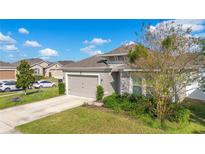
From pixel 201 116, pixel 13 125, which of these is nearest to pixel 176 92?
pixel 201 116

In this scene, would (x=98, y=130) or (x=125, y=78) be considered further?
(x=125, y=78)

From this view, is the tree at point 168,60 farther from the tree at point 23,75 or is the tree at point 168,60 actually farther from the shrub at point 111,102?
the tree at point 23,75

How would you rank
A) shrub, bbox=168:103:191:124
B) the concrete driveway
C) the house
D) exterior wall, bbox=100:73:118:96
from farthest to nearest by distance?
exterior wall, bbox=100:73:118:96
the house
the concrete driveway
shrub, bbox=168:103:191:124

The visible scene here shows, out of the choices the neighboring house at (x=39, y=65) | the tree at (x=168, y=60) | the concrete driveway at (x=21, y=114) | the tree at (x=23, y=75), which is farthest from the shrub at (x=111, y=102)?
the neighboring house at (x=39, y=65)

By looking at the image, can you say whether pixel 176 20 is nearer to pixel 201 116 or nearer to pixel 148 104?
pixel 148 104

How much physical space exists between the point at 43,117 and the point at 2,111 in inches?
175

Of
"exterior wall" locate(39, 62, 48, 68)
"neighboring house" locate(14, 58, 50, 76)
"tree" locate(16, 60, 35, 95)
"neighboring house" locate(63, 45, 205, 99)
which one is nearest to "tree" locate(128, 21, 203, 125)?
"neighboring house" locate(63, 45, 205, 99)

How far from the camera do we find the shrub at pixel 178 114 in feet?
29.1

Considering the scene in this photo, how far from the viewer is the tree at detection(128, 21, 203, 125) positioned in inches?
318

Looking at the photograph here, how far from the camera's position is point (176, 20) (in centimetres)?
803

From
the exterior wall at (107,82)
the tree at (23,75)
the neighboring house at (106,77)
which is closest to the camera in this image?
the neighboring house at (106,77)

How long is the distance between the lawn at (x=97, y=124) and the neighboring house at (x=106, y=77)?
3.92m

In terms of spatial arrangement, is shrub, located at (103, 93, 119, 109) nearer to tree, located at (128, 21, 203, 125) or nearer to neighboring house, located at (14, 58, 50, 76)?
tree, located at (128, 21, 203, 125)

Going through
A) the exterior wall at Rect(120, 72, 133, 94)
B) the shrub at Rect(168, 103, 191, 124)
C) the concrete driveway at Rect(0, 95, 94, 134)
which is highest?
the exterior wall at Rect(120, 72, 133, 94)
